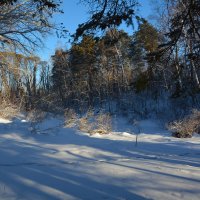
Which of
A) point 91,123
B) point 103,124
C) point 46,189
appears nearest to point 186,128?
point 103,124

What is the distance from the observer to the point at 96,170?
773 centimetres

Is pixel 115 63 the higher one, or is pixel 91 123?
pixel 115 63

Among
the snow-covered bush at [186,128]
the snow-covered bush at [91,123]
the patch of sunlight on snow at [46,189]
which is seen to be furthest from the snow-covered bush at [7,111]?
the patch of sunlight on snow at [46,189]

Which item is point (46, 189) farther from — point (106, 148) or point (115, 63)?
point (115, 63)

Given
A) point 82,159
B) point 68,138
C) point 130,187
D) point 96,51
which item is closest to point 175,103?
point 96,51

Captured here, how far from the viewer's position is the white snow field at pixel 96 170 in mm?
6051

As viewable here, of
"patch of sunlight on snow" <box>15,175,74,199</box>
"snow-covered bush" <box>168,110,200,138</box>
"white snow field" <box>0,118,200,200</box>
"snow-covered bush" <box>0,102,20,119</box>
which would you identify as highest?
"snow-covered bush" <box>0,102,20,119</box>

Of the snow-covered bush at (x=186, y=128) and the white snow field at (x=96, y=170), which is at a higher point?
the snow-covered bush at (x=186, y=128)

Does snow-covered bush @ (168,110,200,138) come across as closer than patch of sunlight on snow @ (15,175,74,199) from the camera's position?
No

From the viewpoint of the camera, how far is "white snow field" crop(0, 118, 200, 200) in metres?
6.05

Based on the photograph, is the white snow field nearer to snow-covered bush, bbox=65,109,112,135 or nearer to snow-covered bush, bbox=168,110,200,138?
snow-covered bush, bbox=65,109,112,135

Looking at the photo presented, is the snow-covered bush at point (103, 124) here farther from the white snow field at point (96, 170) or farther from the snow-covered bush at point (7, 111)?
the snow-covered bush at point (7, 111)

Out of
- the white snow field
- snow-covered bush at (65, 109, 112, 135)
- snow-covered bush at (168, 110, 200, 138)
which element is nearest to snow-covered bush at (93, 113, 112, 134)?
snow-covered bush at (65, 109, 112, 135)

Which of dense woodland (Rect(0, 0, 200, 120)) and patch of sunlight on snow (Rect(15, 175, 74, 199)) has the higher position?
dense woodland (Rect(0, 0, 200, 120))
